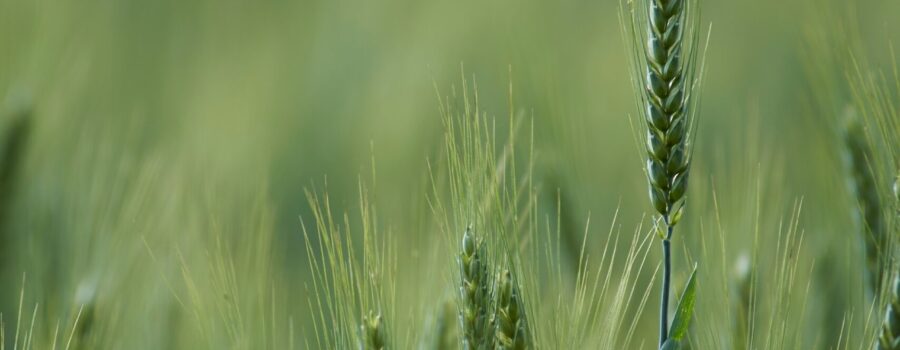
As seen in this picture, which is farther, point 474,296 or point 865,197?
point 865,197

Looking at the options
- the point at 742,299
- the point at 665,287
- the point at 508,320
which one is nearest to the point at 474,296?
the point at 508,320

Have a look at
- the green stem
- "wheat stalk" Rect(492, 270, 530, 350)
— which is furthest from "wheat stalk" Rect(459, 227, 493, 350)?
the green stem

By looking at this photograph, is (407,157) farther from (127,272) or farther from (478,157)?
(478,157)

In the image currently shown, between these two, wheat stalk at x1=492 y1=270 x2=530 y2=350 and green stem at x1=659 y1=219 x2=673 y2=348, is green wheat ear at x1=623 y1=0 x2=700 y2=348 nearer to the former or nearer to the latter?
green stem at x1=659 y1=219 x2=673 y2=348

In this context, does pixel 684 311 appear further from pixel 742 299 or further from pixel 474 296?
pixel 742 299

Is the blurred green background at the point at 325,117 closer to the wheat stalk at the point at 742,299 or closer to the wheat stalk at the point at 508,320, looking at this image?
the wheat stalk at the point at 742,299

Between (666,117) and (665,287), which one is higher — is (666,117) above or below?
above

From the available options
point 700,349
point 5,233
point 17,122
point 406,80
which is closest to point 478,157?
point 700,349
